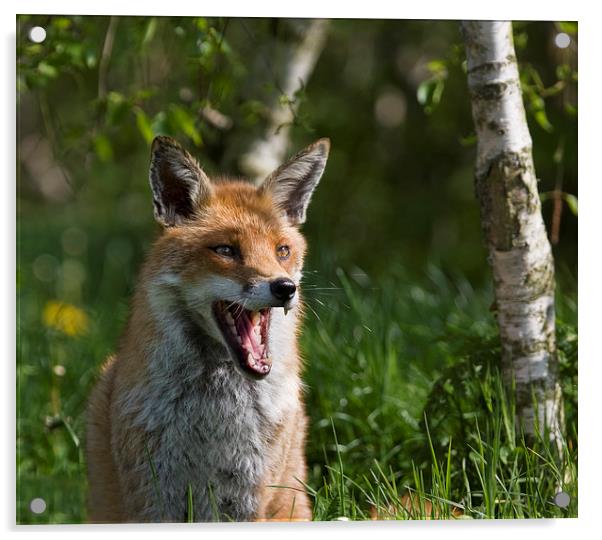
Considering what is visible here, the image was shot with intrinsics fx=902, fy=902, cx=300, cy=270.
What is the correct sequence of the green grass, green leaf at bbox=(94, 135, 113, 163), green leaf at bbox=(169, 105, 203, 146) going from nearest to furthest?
the green grass
green leaf at bbox=(169, 105, 203, 146)
green leaf at bbox=(94, 135, 113, 163)

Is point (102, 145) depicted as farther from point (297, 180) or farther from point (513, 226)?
point (513, 226)

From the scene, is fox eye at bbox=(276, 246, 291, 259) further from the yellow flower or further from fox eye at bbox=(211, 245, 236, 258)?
the yellow flower

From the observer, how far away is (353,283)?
13.9ft

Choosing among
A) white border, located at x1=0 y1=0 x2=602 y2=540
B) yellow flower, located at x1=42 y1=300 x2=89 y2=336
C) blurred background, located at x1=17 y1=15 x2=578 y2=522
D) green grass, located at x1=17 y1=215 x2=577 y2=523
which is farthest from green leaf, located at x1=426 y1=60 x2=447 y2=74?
yellow flower, located at x1=42 y1=300 x2=89 y2=336

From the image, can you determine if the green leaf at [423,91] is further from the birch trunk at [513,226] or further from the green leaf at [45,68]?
the green leaf at [45,68]

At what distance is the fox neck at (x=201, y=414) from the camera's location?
2871 millimetres

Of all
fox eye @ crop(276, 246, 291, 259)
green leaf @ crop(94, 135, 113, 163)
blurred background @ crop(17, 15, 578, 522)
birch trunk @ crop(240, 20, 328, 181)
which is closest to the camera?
fox eye @ crop(276, 246, 291, 259)

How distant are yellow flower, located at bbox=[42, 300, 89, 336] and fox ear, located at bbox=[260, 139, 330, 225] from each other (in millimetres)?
1825

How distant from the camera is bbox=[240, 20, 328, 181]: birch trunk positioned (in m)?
4.07

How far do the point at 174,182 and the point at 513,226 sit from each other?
4.00 ft

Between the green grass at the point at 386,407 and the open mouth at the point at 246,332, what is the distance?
392 mm

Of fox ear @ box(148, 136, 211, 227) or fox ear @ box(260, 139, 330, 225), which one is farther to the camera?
fox ear @ box(260, 139, 330, 225)

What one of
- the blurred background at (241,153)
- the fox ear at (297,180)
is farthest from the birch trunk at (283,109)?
the fox ear at (297,180)

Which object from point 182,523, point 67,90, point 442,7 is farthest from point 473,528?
point 67,90
